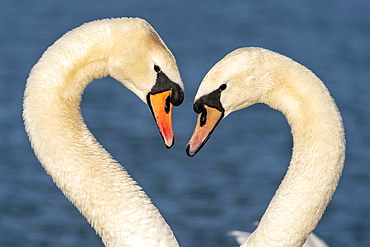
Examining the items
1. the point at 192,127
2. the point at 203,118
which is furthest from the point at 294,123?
the point at 192,127

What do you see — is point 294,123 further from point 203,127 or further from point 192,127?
point 192,127

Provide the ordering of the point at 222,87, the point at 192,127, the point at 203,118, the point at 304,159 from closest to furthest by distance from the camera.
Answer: the point at 304,159 → the point at 222,87 → the point at 203,118 → the point at 192,127

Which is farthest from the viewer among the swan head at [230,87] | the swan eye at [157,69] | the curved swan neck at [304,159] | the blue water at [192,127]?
the blue water at [192,127]

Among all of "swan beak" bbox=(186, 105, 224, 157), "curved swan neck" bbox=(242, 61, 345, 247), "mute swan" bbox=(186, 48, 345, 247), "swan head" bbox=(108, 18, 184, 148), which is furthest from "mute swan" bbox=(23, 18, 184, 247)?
"curved swan neck" bbox=(242, 61, 345, 247)

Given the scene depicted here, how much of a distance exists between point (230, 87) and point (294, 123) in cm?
44

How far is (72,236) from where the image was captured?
988cm

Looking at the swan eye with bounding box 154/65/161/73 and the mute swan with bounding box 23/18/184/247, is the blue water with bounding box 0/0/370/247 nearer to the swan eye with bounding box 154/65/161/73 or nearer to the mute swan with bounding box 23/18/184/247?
the mute swan with bounding box 23/18/184/247

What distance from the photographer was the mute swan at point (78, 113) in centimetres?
563

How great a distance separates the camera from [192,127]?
11.5m

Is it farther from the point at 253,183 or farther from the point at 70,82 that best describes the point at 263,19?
the point at 70,82

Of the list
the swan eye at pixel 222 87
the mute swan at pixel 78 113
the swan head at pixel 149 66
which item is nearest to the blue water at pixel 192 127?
the mute swan at pixel 78 113

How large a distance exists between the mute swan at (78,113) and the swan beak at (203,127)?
143 millimetres

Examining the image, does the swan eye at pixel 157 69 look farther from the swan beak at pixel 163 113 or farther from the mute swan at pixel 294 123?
the mute swan at pixel 294 123

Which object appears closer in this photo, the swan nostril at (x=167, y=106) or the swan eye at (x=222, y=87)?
the swan eye at (x=222, y=87)
